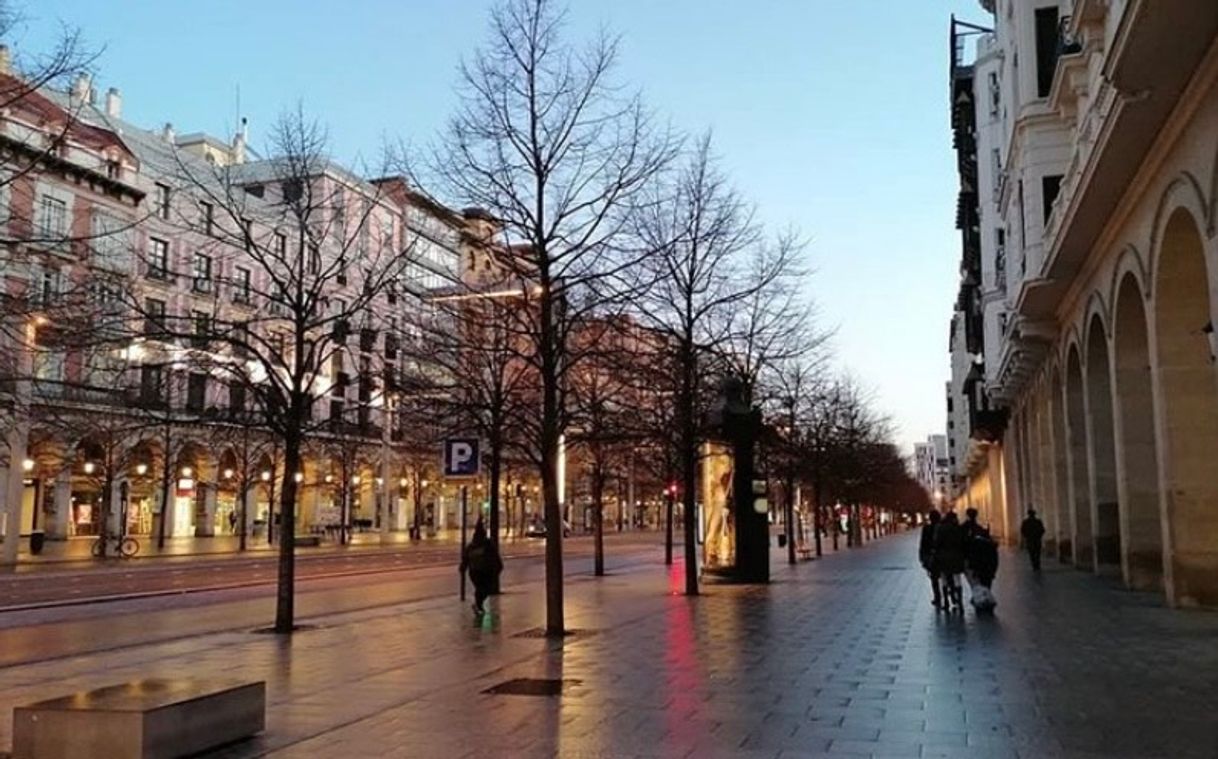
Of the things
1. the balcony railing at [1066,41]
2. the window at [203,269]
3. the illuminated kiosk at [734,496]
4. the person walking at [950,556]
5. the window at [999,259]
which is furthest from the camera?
the window at [999,259]

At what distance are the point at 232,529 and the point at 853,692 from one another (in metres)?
65.9

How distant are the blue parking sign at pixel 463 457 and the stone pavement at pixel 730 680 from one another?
2.44 m

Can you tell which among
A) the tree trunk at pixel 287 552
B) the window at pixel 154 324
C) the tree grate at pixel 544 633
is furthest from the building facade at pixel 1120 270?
the window at pixel 154 324

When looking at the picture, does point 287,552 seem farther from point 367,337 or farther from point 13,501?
point 13,501

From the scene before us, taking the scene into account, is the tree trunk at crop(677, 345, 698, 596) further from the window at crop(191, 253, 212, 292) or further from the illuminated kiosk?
the window at crop(191, 253, 212, 292)

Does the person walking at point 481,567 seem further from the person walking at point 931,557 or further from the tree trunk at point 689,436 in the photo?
the person walking at point 931,557

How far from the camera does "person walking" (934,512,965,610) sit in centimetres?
1975

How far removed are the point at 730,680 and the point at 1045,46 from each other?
22.6 meters

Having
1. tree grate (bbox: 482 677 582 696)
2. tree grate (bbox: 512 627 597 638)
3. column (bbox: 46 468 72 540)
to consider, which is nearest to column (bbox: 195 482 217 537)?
column (bbox: 46 468 72 540)

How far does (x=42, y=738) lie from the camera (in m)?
7.53

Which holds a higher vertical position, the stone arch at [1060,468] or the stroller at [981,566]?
the stone arch at [1060,468]

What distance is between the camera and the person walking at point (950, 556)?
19750mm

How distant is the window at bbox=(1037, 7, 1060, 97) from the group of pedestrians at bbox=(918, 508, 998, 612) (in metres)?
12.8

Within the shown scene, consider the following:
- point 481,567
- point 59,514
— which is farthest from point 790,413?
point 59,514
